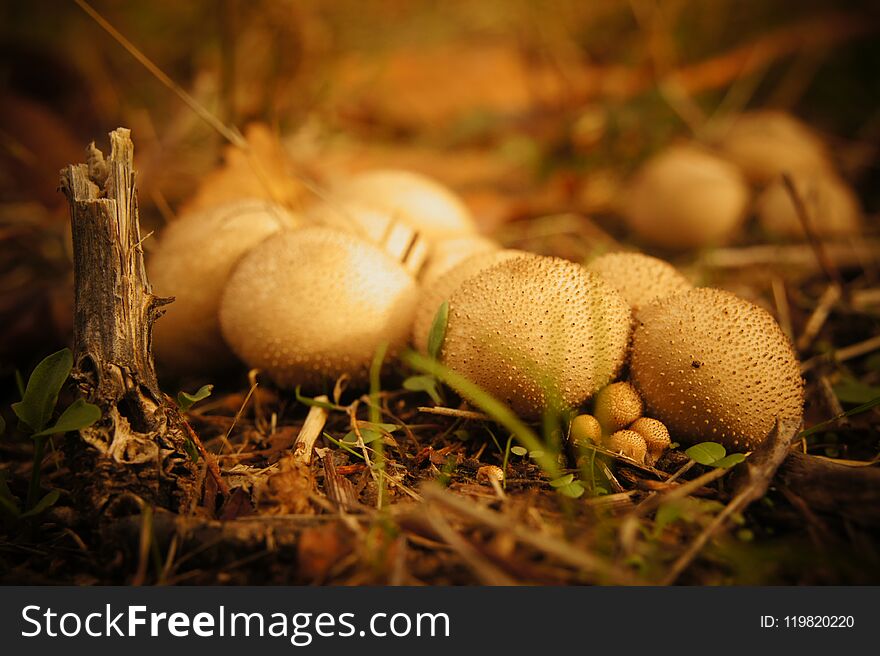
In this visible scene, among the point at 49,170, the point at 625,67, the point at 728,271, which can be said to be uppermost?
the point at 625,67

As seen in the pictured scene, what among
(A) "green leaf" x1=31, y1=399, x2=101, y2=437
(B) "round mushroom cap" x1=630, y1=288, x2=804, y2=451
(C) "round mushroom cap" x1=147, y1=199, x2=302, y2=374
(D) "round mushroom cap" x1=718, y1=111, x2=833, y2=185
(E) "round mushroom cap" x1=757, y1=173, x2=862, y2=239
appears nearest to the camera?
(A) "green leaf" x1=31, y1=399, x2=101, y2=437

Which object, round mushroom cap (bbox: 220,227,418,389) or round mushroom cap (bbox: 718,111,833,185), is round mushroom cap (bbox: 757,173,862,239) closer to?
round mushroom cap (bbox: 718,111,833,185)

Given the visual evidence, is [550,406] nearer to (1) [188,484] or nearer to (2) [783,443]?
(2) [783,443]

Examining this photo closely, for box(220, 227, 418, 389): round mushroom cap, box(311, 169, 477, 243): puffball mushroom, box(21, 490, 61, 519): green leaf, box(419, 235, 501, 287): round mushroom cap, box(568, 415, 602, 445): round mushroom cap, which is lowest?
box(21, 490, 61, 519): green leaf

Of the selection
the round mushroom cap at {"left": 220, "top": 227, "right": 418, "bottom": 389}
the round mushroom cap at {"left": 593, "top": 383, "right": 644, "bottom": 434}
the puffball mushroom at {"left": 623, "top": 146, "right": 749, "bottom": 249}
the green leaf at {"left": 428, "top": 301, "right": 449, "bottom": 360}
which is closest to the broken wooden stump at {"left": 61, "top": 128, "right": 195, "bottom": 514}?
the round mushroom cap at {"left": 220, "top": 227, "right": 418, "bottom": 389}

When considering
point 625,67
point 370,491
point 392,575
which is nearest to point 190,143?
point 625,67

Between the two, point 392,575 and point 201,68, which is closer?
point 392,575

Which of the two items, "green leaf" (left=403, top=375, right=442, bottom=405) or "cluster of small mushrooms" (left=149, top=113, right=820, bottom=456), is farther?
"green leaf" (left=403, top=375, right=442, bottom=405)
